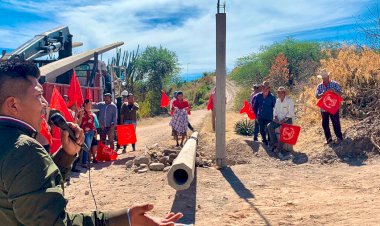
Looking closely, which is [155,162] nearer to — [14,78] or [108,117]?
[108,117]

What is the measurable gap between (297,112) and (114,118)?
7.47m

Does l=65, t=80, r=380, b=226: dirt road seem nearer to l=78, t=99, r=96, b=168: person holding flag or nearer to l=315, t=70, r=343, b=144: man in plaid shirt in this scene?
l=78, t=99, r=96, b=168: person holding flag

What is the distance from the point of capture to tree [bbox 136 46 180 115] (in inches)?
1439

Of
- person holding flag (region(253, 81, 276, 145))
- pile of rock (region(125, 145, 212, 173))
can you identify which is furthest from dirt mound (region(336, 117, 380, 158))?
pile of rock (region(125, 145, 212, 173))

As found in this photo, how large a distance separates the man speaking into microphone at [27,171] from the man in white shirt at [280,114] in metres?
8.30

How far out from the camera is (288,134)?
9.67m

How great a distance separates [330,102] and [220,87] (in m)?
2.67

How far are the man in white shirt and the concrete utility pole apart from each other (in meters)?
1.93

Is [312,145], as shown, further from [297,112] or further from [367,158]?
[297,112]

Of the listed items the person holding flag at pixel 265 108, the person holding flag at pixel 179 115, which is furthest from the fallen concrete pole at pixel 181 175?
the person holding flag at pixel 179 115

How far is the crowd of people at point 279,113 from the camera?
9.50 metres

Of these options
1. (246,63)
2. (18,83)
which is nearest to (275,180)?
(18,83)

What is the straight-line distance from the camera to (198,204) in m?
6.11

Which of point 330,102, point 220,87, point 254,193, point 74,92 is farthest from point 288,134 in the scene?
point 74,92
